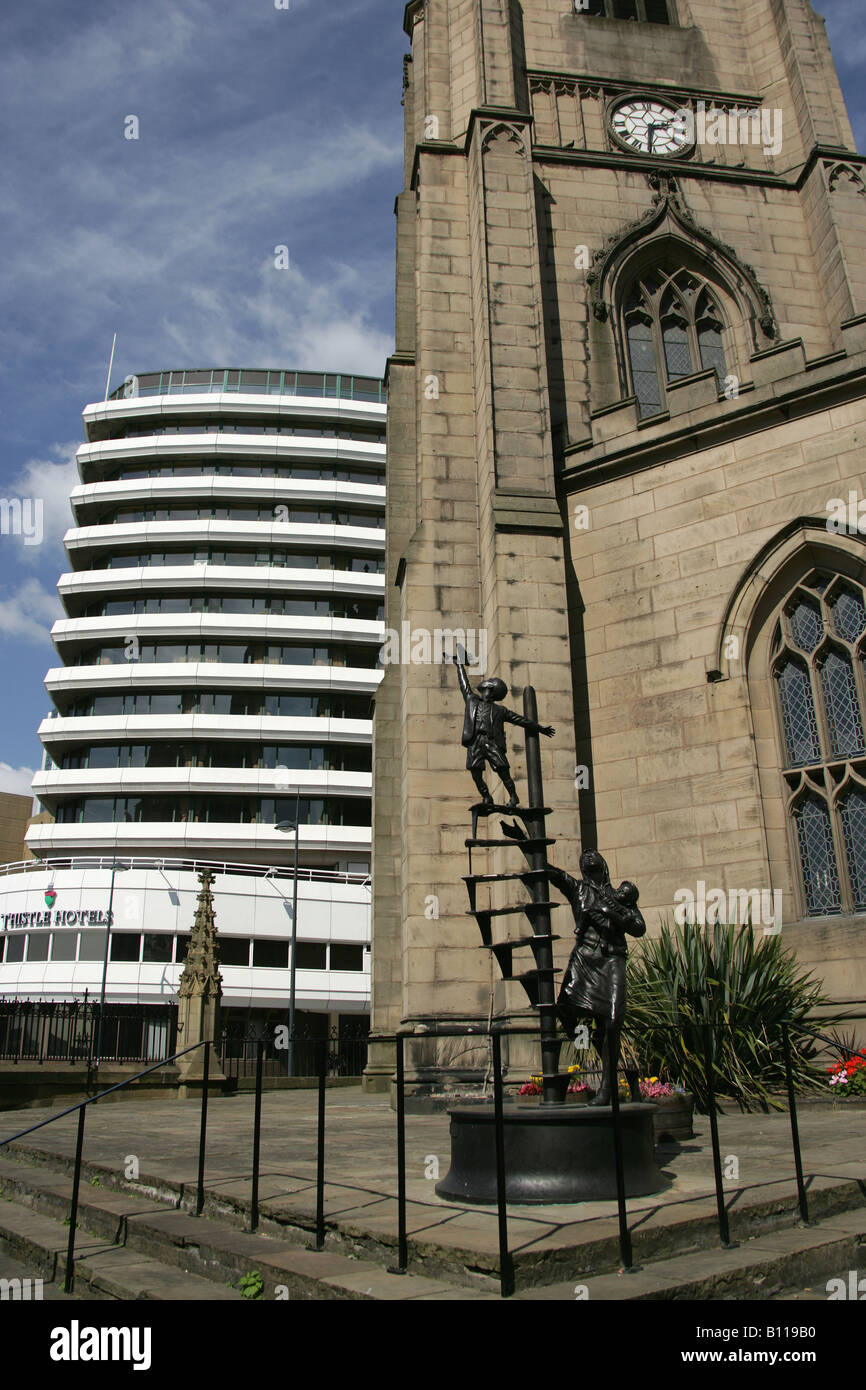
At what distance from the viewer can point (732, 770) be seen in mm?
11805

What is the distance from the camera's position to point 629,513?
13516 mm

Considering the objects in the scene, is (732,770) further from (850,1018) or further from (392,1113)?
(392,1113)

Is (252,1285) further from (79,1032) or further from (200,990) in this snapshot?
(79,1032)

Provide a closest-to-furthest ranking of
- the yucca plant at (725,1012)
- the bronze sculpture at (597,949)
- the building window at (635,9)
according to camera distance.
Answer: the bronze sculpture at (597,949), the yucca plant at (725,1012), the building window at (635,9)

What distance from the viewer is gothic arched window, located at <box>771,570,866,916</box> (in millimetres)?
11328

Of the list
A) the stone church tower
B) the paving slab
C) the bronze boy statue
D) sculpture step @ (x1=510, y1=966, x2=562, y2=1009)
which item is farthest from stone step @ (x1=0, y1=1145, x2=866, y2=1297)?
the stone church tower

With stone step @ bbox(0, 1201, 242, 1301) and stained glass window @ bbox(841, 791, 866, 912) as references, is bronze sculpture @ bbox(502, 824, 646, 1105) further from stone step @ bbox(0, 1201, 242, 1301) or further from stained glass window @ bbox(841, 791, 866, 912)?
stained glass window @ bbox(841, 791, 866, 912)

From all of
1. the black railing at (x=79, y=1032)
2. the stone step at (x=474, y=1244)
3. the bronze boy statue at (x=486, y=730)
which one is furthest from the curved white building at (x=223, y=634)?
the stone step at (x=474, y=1244)

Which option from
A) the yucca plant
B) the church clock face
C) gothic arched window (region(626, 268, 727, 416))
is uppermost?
the church clock face

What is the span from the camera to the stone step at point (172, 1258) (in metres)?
4.23

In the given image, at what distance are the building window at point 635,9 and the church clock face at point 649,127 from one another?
3.15m

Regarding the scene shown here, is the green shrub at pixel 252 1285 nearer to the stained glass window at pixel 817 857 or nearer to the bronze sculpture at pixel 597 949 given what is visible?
the bronze sculpture at pixel 597 949

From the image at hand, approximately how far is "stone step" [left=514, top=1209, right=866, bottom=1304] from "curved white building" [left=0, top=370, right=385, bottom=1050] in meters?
42.9

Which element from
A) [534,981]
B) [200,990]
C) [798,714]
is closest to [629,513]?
[798,714]
